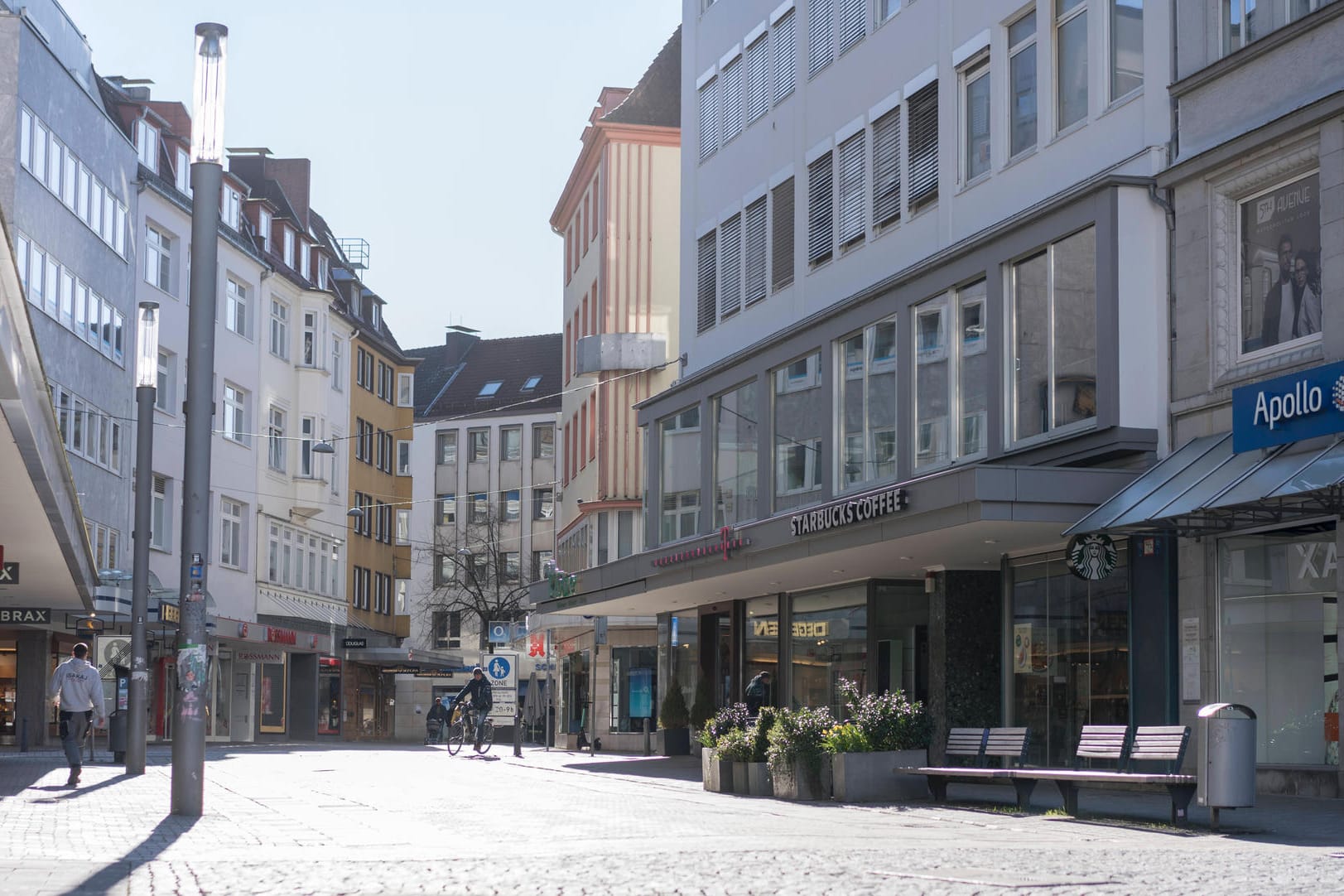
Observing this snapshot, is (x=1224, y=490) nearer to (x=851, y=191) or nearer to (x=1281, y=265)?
(x=1281, y=265)

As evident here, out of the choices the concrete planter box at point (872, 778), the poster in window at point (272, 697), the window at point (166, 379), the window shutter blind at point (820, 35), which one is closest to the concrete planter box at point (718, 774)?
the concrete planter box at point (872, 778)

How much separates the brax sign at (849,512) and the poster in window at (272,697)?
123 ft

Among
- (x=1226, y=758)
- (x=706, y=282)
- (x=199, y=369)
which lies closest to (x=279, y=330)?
(x=706, y=282)

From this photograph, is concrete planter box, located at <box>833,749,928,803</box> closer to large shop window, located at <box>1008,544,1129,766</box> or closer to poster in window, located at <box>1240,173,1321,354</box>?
large shop window, located at <box>1008,544,1129,766</box>

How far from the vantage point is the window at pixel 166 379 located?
51125mm

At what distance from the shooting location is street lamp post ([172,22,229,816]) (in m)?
15.1

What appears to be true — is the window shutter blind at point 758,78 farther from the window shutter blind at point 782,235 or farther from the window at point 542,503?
the window at point 542,503

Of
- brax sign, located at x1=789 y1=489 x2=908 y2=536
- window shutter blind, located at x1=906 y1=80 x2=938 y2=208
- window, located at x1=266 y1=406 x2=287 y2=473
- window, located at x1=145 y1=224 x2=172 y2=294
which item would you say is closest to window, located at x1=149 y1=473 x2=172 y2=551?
window, located at x1=145 y1=224 x2=172 y2=294

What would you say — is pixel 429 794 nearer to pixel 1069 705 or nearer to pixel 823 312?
pixel 1069 705

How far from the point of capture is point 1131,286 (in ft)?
68.4

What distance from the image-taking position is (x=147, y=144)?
51344mm

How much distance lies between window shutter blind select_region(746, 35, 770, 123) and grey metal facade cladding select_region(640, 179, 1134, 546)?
446cm

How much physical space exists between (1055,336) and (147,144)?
114 feet

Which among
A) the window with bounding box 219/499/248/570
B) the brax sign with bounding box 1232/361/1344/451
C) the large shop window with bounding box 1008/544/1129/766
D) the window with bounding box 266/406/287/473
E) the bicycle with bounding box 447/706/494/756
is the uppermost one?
the window with bounding box 266/406/287/473
